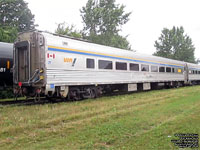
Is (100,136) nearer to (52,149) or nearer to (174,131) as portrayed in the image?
(52,149)

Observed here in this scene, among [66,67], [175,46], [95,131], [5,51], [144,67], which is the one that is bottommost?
[95,131]

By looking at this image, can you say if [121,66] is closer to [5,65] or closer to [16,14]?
[5,65]

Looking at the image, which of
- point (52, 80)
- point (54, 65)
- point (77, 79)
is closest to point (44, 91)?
point (52, 80)

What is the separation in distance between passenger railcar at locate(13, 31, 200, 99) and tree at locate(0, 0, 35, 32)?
81.3 ft

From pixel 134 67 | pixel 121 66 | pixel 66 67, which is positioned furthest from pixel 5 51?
pixel 134 67

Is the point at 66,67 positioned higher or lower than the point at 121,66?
lower

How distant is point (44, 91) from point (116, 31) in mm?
29896

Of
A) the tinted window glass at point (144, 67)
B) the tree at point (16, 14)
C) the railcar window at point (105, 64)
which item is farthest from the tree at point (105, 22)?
the railcar window at point (105, 64)

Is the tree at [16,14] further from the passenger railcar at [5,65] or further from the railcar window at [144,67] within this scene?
the railcar window at [144,67]

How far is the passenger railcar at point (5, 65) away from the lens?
40.9 feet

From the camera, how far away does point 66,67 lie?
10844 mm

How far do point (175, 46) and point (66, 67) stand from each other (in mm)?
49210

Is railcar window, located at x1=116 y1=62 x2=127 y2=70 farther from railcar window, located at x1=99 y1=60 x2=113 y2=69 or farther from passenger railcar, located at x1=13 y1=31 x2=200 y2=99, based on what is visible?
railcar window, located at x1=99 y1=60 x2=113 y2=69

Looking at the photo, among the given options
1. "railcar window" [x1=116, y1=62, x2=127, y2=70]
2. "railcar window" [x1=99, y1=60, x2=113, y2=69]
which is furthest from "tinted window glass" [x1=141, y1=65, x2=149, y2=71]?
"railcar window" [x1=99, y1=60, x2=113, y2=69]
